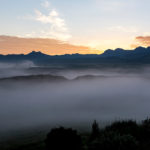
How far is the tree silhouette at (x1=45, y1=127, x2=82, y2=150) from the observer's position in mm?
62375

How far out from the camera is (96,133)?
9412cm

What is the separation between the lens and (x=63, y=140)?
62.4 metres

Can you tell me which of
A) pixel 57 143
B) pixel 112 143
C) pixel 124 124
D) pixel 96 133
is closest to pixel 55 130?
pixel 57 143

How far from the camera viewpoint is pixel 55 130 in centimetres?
6562

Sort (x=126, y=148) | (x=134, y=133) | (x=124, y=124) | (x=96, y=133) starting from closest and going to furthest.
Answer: (x=126, y=148) < (x=134, y=133) < (x=96, y=133) < (x=124, y=124)

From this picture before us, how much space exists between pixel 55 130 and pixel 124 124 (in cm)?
5580

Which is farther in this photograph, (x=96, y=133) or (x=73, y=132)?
(x=96, y=133)

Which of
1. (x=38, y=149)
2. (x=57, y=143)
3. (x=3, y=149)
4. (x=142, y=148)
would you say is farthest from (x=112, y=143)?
(x=3, y=149)

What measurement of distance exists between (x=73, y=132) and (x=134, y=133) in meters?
32.2

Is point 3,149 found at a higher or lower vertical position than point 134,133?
lower

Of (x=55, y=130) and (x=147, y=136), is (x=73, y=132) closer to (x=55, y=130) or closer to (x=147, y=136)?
(x=55, y=130)

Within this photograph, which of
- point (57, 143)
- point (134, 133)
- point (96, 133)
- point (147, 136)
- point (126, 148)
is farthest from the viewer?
point (96, 133)

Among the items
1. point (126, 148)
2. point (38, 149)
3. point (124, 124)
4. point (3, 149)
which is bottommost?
point (3, 149)

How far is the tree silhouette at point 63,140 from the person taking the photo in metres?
62.4
